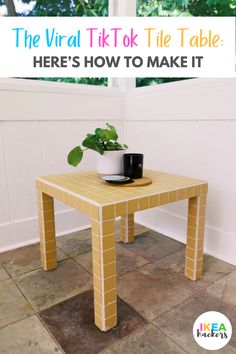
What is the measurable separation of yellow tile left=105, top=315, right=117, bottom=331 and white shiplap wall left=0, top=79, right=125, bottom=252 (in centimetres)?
80

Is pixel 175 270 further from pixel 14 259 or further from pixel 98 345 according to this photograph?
pixel 14 259

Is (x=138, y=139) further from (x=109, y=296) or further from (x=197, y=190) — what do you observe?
(x=109, y=296)

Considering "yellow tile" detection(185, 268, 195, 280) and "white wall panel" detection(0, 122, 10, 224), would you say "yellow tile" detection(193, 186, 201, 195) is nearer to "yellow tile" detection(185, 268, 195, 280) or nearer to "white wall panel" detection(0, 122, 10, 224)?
"yellow tile" detection(185, 268, 195, 280)

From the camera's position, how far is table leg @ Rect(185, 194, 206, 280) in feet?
3.57

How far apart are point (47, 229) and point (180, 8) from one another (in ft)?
5.42

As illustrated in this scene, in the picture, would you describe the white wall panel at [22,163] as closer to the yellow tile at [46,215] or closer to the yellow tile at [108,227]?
the yellow tile at [46,215]

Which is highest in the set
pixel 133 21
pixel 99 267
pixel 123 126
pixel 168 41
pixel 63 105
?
pixel 133 21

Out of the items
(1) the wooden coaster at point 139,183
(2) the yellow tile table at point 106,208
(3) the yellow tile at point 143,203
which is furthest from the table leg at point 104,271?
(1) the wooden coaster at point 139,183

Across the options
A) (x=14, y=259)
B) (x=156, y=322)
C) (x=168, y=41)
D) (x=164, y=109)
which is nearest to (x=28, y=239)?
(x=14, y=259)

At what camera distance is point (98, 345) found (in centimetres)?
81

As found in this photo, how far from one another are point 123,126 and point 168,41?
1.90 feet

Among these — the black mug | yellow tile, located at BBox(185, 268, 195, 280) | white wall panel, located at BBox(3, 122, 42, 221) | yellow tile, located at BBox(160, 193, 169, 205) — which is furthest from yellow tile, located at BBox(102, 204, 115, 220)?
white wall panel, located at BBox(3, 122, 42, 221)

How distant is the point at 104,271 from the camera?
32.8 inches

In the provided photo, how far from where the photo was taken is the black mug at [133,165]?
43.6 inches
